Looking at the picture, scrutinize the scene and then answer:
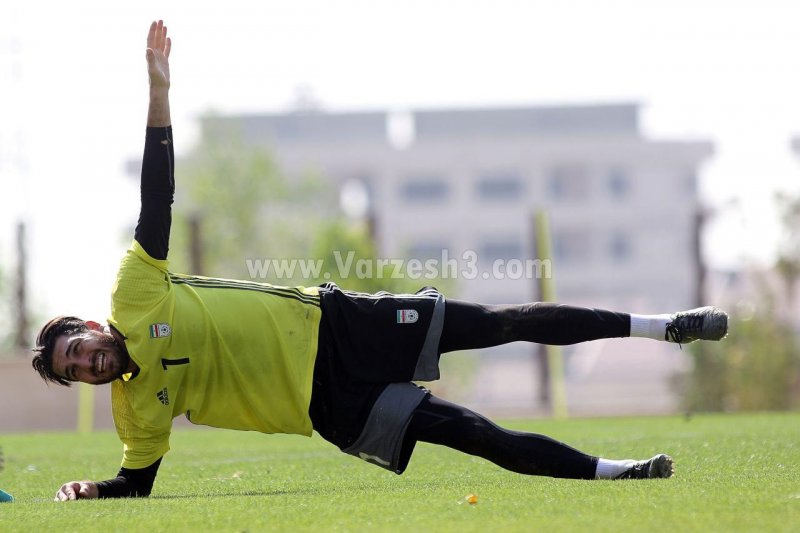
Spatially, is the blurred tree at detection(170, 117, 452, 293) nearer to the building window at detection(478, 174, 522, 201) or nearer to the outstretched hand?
the building window at detection(478, 174, 522, 201)

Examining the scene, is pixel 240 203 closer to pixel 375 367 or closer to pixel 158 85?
pixel 158 85

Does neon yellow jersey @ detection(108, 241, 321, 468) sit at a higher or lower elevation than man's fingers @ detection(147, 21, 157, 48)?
lower

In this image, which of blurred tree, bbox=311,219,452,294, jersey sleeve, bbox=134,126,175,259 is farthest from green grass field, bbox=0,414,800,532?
blurred tree, bbox=311,219,452,294

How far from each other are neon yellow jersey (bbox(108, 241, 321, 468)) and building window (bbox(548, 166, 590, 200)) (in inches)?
3275

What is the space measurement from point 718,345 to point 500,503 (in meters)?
15.5

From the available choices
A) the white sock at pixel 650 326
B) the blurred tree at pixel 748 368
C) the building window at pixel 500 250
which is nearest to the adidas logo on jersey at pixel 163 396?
Answer: the white sock at pixel 650 326

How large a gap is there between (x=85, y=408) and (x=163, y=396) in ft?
40.8

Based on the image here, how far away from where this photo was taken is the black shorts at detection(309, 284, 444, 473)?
6039 mm

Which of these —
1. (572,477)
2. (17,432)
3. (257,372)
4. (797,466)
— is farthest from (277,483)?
(17,432)

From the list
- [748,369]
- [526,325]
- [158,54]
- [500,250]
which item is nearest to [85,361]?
[158,54]

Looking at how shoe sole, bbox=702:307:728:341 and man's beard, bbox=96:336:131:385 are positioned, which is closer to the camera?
man's beard, bbox=96:336:131:385

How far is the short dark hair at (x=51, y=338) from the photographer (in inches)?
234

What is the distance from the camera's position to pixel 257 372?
19.6 feet

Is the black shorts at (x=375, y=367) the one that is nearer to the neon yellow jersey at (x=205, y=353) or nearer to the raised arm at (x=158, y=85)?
the neon yellow jersey at (x=205, y=353)
